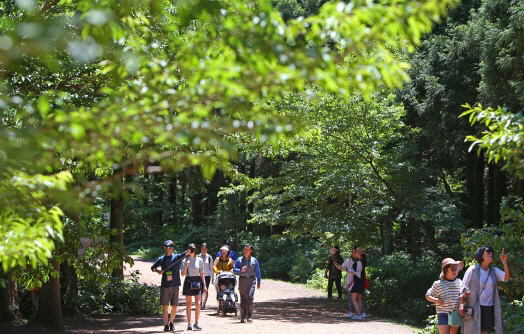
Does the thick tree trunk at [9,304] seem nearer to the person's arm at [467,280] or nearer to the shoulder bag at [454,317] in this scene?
the shoulder bag at [454,317]

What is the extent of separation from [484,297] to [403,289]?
31.9ft

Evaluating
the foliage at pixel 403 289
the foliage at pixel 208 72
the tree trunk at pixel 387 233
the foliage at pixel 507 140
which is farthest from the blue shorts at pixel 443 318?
the tree trunk at pixel 387 233

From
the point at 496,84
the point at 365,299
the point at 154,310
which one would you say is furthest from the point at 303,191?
the point at 496,84

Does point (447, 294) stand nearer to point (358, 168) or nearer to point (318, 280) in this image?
point (358, 168)

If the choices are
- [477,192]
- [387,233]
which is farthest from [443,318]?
[477,192]

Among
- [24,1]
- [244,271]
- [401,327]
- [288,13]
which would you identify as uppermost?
[288,13]

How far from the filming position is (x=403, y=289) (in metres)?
18.0

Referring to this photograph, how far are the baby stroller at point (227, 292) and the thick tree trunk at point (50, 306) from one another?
417cm

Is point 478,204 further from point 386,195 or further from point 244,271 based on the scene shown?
point 244,271

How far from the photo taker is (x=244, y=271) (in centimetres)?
1445

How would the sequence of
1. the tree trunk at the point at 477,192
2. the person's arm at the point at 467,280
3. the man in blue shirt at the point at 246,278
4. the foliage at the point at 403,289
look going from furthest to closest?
1. the tree trunk at the point at 477,192
2. the foliage at the point at 403,289
3. the man in blue shirt at the point at 246,278
4. the person's arm at the point at 467,280

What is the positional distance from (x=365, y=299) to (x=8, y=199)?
16562 mm

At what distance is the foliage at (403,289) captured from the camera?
16.5 meters

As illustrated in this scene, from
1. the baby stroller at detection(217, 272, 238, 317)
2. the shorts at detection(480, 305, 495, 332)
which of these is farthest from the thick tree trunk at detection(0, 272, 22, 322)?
the shorts at detection(480, 305, 495, 332)
